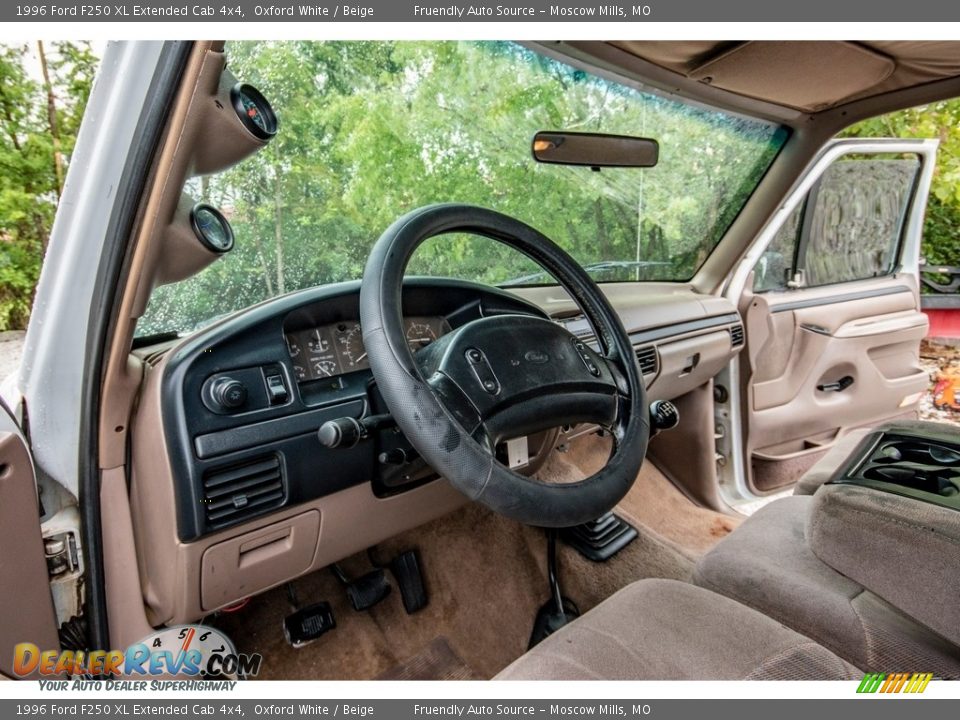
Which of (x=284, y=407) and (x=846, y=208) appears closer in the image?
(x=284, y=407)

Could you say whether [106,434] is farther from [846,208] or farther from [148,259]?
[846,208]

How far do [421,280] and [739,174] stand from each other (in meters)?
1.78

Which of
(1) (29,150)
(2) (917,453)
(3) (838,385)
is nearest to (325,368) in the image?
(1) (29,150)

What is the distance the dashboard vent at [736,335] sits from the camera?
260 cm

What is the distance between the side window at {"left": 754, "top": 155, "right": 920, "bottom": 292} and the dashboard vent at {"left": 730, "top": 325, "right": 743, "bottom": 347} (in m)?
0.26

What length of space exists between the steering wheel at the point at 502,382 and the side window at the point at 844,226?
5.56ft

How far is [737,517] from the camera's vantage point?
8.76 ft

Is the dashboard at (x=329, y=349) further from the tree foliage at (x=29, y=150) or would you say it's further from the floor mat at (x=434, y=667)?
the floor mat at (x=434, y=667)

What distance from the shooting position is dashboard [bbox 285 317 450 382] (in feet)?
4.60

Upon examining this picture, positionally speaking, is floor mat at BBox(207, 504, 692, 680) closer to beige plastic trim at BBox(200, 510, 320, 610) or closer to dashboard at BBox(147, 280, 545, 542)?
beige plastic trim at BBox(200, 510, 320, 610)

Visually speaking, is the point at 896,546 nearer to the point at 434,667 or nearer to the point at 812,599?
the point at 812,599

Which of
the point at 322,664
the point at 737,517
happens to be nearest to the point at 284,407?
the point at 322,664

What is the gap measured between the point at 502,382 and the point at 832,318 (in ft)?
7.46

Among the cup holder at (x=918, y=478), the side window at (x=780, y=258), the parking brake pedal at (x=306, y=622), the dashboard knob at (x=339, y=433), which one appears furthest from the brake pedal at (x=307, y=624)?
the side window at (x=780, y=258)
